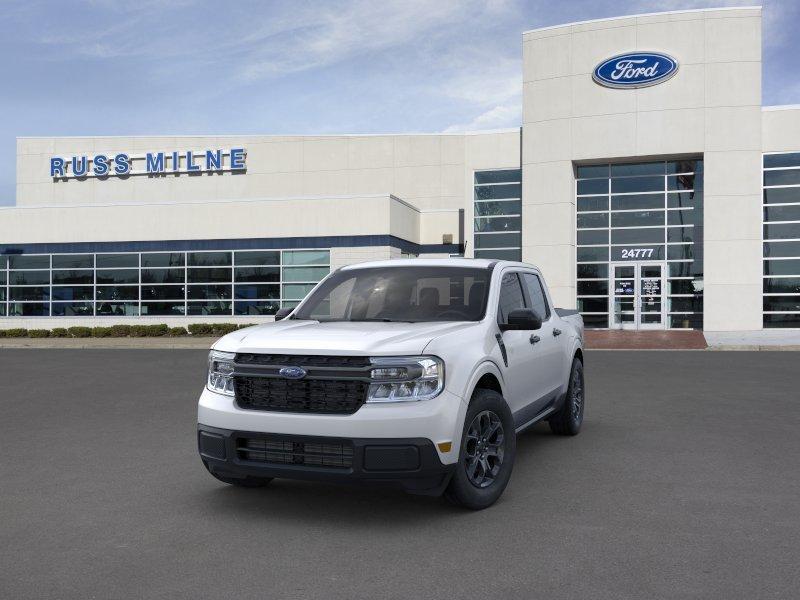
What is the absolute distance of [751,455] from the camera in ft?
25.4

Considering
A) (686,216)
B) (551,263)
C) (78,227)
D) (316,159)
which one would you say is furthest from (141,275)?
(686,216)

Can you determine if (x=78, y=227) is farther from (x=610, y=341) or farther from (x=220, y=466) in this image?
(x=220, y=466)

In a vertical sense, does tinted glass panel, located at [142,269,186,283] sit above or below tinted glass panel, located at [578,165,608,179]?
below

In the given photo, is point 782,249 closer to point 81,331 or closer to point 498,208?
point 498,208

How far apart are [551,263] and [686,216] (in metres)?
5.65

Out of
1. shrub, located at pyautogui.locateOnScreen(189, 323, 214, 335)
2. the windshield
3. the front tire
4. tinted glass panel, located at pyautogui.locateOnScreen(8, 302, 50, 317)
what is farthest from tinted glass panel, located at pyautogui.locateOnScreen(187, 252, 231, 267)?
the front tire

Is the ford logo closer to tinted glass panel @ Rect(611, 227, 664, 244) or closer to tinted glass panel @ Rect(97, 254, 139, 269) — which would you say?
tinted glass panel @ Rect(611, 227, 664, 244)

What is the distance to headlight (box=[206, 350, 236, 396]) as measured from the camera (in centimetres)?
571

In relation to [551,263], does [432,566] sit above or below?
below

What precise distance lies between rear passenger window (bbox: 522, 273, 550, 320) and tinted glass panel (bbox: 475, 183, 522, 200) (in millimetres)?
26671

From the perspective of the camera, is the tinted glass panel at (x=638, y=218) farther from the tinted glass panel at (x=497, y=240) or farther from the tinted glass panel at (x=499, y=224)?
the tinted glass panel at (x=497, y=240)

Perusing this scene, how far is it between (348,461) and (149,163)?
3846 centimetres

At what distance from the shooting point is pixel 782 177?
30.5 metres

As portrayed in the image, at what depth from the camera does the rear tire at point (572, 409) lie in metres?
8.63
